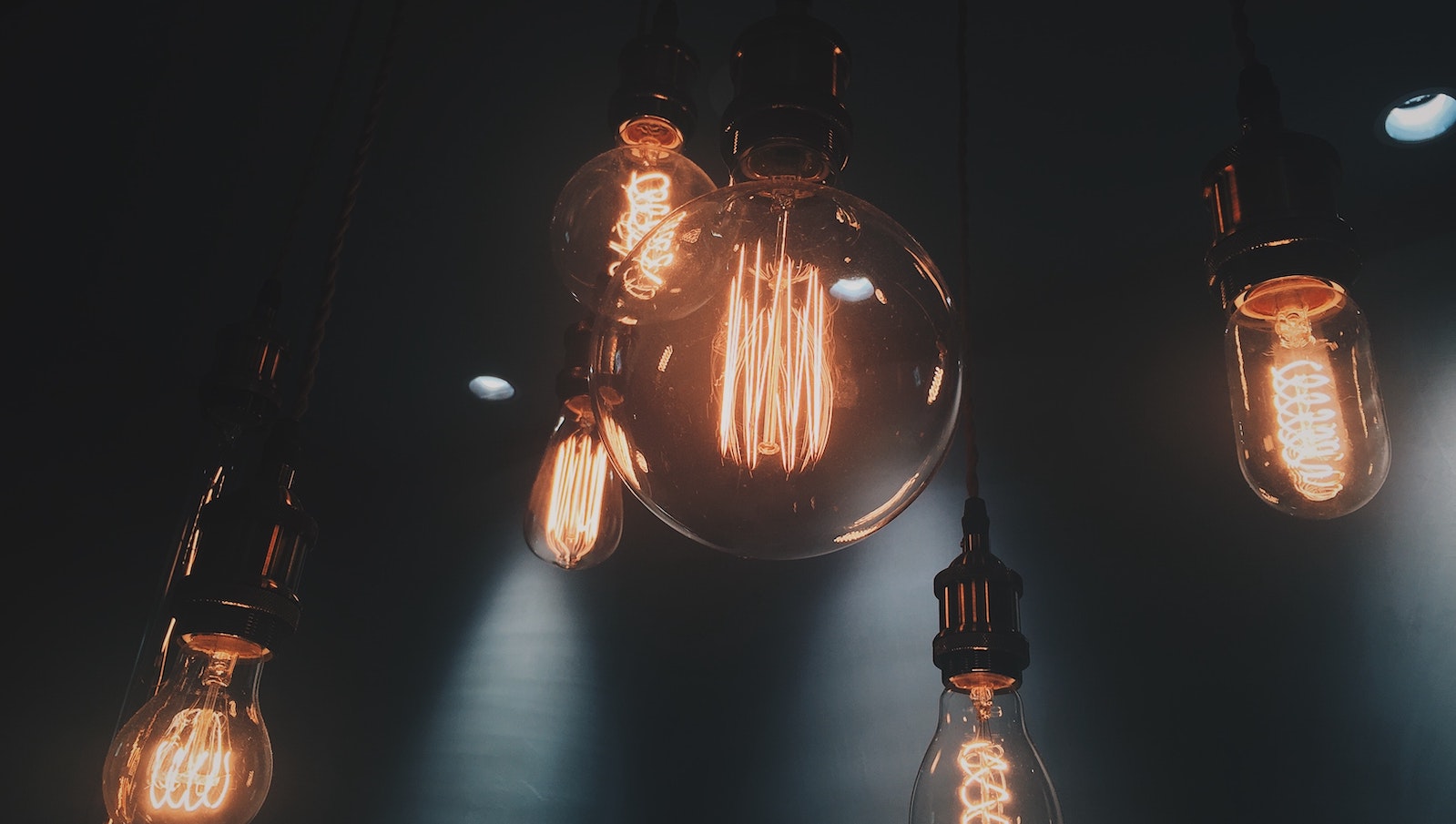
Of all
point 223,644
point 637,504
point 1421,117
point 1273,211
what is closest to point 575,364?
point 223,644

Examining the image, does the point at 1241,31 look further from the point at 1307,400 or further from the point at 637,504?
the point at 637,504

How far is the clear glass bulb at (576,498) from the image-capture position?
1084 mm

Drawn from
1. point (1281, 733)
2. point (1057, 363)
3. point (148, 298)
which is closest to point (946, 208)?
point (1057, 363)

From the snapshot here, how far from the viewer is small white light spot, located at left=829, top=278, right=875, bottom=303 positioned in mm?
484

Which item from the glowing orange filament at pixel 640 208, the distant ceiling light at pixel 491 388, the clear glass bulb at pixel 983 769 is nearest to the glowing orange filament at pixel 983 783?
the clear glass bulb at pixel 983 769

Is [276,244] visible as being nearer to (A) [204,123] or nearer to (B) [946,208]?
(A) [204,123]

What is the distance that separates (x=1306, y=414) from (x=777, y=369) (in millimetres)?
451

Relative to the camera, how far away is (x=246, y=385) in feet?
2.85

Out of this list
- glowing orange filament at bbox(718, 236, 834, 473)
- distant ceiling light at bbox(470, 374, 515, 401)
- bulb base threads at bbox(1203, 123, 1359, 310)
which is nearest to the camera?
glowing orange filament at bbox(718, 236, 834, 473)

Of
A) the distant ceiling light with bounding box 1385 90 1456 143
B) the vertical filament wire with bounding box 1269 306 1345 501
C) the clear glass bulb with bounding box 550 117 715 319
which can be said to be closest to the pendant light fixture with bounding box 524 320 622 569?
the clear glass bulb with bounding box 550 117 715 319

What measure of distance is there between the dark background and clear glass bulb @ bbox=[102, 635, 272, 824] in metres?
0.14

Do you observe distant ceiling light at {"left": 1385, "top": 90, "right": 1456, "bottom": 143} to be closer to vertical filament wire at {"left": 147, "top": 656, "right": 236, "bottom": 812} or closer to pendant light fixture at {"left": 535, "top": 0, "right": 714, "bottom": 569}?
pendant light fixture at {"left": 535, "top": 0, "right": 714, "bottom": 569}

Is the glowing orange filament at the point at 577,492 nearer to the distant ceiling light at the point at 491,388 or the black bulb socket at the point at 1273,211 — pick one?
the black bulb socket at the point at 1273,211

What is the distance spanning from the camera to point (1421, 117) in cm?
177
